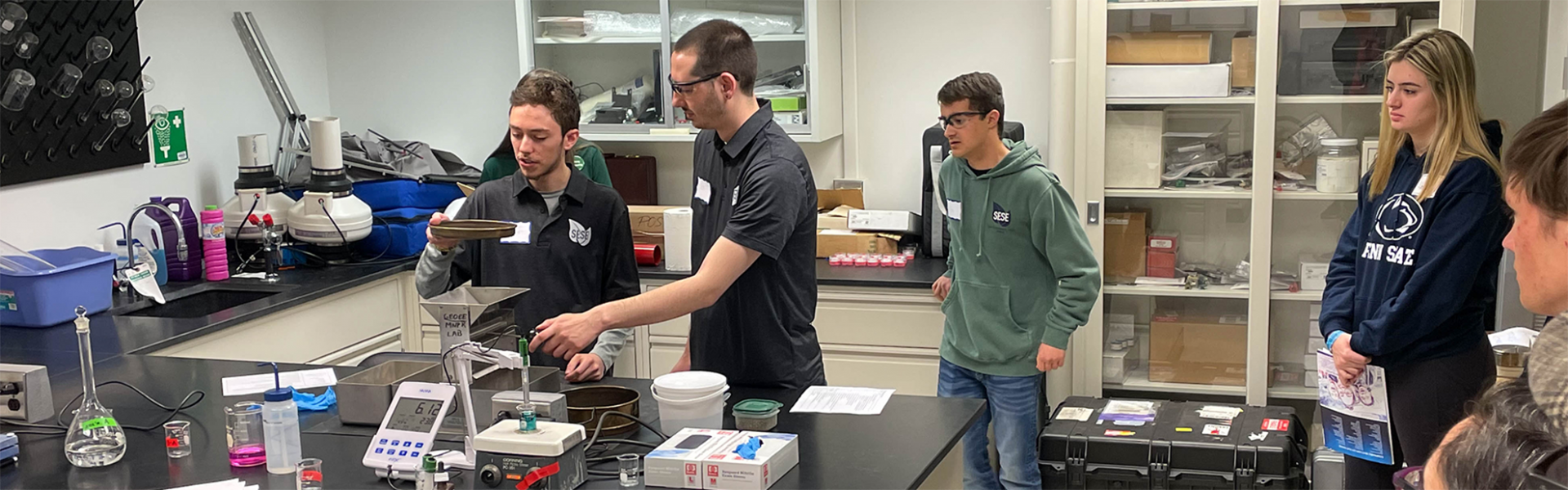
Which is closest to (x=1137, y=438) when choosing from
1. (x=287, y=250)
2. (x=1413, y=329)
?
(x=1413, y=329)

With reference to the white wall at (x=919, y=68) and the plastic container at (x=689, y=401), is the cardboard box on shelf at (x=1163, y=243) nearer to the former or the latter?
the white wall at (x=919, y=68)

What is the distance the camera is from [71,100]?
3631 millimetres

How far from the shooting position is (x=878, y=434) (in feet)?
6.83

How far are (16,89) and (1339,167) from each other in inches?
152

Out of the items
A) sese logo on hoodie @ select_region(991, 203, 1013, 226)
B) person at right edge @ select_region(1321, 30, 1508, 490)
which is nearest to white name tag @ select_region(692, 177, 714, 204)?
sese logo on hoodie @ select_region(991, 203, 1013, 226)

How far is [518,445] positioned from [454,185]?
8.88 feet

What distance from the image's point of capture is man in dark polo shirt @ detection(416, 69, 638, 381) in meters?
2.65

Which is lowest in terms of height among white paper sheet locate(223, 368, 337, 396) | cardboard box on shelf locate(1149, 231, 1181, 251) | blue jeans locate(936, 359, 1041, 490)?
blue jeans locate(936, 359, 1041, 490)

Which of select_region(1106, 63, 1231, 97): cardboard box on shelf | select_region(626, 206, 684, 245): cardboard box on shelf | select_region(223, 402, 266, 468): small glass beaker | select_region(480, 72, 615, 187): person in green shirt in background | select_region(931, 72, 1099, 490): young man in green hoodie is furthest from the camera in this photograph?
select_region(626, 206, 684, 245): cardboard box on shelf

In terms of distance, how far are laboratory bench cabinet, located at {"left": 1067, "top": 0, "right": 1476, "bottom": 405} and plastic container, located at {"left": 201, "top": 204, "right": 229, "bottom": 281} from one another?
2711 millimetres

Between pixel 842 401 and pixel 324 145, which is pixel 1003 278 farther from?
pixel 324 145

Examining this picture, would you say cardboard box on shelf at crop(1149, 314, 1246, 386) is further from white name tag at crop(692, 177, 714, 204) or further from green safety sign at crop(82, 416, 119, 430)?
green safety sign at crop(82, 416, 119, 430)

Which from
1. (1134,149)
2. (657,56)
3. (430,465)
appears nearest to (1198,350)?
(1134,149)

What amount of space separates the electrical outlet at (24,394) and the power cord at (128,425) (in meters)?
0.02
